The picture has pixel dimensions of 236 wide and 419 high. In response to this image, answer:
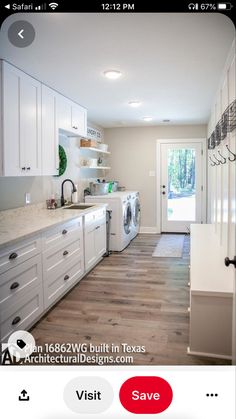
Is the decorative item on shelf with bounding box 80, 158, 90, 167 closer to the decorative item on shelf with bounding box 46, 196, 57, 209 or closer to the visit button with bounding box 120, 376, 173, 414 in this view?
the decorative item on shelf with bounding box 46, 196, 57, 209

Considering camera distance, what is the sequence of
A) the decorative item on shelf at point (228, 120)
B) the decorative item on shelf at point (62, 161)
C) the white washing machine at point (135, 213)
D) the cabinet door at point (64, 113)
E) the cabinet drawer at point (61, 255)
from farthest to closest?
the white washing machine at point (135, 213)
the decorative item on shelf at point (62, 161)
the cabinet door at point (64, 113)
the cabinet drawer at point (61, 255)
the decorative item on shelf at point (228, 120)

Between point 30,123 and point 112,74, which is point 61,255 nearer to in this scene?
point 30,123

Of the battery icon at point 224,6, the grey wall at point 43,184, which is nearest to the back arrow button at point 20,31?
the battery icon at point 224,6

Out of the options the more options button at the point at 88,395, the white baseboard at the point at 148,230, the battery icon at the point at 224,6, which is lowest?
the white baseboard at the point at 148,230

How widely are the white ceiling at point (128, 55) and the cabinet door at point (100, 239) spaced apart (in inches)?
56.9

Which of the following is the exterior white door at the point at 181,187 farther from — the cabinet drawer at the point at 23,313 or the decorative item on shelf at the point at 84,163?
the cabinet drawer at the point at 23,313

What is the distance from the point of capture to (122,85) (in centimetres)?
281

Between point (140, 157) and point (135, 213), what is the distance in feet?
3.60

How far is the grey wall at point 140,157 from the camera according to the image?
18.3 feet

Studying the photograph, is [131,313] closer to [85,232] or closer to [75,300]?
[75,300]

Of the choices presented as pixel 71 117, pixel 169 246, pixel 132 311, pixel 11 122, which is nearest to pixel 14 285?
pixel 132 311

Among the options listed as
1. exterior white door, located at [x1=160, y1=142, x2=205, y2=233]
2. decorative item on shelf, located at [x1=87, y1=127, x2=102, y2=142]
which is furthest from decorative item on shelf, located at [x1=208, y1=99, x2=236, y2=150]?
exterior white door, located at [x1=160, y1=142, x2=205, y2=233]

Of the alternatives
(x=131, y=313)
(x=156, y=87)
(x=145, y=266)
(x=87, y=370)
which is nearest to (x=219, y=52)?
(x=156, y=87)

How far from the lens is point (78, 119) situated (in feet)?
11.5
